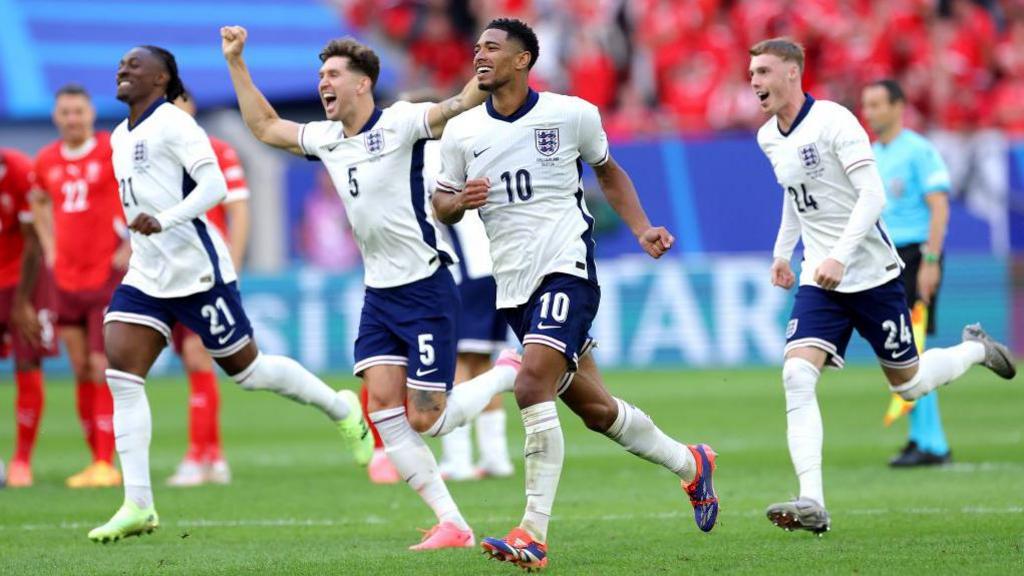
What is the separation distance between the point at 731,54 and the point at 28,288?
44.7ft

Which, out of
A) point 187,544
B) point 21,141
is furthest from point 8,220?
point 21,141

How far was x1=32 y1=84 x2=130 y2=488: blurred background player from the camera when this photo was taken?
11305 mm

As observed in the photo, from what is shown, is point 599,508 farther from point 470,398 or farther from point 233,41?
point 233,41

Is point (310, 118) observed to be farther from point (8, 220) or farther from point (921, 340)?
point (921, 340)

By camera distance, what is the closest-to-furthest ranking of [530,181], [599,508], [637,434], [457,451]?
[530,181], [637,434], [599,508], [457,451]

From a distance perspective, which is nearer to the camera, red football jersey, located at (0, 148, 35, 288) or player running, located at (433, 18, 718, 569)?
player running, located at (433, 18, 718, 569)

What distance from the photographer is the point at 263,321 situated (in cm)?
1989

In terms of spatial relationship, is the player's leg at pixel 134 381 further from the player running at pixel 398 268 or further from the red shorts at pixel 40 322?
the red shorts at pixel 40 322

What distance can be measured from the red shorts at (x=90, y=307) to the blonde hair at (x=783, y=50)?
16.6ft

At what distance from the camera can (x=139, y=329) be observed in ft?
28.4

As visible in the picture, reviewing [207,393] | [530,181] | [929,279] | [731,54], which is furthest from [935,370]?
[731,54]

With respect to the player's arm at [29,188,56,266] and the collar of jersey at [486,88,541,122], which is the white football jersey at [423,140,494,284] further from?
the collar of jersey at [486,88,541,122]

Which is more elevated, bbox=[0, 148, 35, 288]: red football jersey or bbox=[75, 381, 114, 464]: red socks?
bbox=[0, 148, 35, 288]: red football jersey

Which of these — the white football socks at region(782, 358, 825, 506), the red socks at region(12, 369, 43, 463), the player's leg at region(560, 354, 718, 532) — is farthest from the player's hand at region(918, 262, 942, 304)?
the red socks at region(12, 369, 43, 463)
